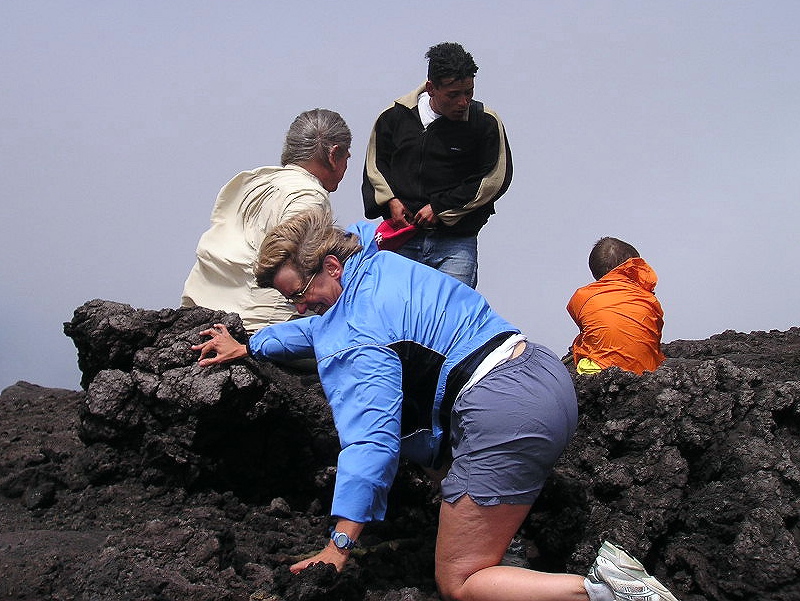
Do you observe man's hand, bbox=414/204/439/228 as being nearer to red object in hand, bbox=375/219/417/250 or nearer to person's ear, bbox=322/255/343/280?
red object in hand, bbox=375/219/417/250

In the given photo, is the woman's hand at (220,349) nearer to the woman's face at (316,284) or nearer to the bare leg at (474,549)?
the woman's face at (316,284)

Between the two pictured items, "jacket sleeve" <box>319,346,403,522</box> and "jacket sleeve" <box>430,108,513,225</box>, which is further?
"jacket sleeve" <box>430,108,513,225</box>

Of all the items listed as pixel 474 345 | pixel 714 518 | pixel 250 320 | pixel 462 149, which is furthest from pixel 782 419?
pixel 250 320

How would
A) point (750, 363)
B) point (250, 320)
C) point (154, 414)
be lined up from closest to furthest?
point (154, 414) < point (250, 320) < point (750, 363)

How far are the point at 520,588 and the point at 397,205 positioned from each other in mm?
3165

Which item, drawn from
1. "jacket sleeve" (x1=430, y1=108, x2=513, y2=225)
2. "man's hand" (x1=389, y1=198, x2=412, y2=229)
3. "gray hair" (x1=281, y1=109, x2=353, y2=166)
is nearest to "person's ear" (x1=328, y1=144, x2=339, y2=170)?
"gray hair" (x1=281, y1=109, x2=353, y2=166)

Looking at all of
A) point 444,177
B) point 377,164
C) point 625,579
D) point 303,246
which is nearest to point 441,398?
point 303,246

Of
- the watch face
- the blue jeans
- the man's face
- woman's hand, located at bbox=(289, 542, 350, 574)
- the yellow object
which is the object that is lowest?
woman's hand, located at bbox=(289, 542, 350, 574)

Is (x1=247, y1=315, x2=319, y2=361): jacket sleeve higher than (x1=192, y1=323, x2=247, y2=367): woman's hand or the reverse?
higher

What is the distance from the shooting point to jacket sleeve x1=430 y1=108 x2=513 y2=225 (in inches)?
242

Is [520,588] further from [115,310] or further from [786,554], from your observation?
[115,310]

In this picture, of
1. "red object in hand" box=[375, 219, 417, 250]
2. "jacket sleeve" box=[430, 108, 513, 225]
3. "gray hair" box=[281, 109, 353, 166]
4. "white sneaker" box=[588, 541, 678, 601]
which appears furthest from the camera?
"red object in hand" box=[375, 219, 417, 250]

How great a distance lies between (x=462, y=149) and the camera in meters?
6.23

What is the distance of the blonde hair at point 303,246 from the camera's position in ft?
13.5
